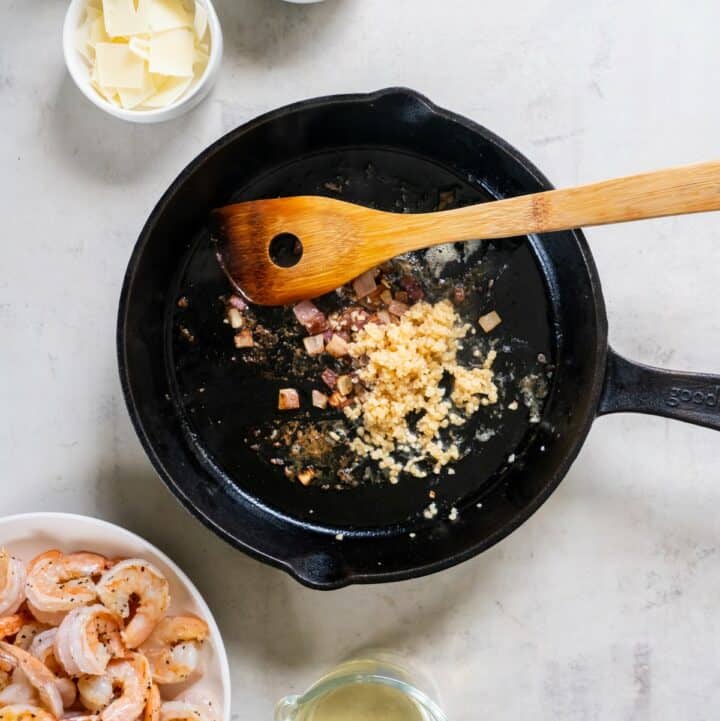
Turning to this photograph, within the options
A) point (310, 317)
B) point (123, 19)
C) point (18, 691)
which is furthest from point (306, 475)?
point (123, 19)

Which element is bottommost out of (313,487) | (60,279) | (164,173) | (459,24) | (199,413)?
(313,487)

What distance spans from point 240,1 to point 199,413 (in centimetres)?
58

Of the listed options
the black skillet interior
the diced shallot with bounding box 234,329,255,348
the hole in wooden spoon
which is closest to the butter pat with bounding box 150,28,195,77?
the black skillet interior

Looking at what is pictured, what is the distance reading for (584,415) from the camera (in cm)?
110

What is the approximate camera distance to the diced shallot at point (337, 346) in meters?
1.19

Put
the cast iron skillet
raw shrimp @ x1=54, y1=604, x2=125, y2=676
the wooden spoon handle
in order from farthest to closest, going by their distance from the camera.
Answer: the cast iron skillet, raw shrimp @ x1=54, y1=604, x2=125, y2=676, the wooden spoon handle

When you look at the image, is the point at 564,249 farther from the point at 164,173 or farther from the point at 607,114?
the point at 164,173

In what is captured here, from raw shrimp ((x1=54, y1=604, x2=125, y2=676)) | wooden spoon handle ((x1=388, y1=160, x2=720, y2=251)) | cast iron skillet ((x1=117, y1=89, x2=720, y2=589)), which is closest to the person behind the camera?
wooden spoon handle ((x1=388, y1=160, x2=720, y2=251))

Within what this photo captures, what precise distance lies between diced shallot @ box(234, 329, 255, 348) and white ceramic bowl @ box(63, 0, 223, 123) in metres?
0.31

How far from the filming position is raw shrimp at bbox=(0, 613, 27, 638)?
1105 mm

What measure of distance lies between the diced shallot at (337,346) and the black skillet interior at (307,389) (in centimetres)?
7

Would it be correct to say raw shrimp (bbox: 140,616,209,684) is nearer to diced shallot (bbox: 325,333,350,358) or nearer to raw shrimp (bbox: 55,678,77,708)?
raw shrimp (bbox: 55,678,77,708)

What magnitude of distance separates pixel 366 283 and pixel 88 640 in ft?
1.89

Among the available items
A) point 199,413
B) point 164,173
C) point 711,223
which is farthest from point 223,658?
point 711,223
